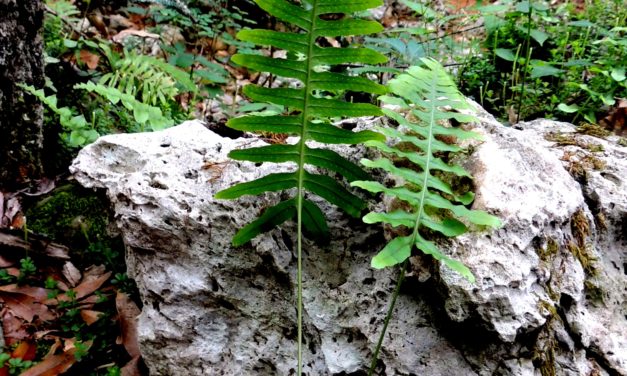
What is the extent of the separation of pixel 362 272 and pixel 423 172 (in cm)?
42

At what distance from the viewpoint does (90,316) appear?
209 cm

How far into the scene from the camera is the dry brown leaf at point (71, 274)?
2.28 meters

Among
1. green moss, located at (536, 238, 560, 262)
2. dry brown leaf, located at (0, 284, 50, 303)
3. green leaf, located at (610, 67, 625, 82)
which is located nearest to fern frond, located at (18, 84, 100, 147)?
dry brown leaf, located at (0, 284, 50, 303)

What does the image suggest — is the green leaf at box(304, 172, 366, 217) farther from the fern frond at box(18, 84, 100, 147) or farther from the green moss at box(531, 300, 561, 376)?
the fern frond at box(18, 84, 100, 147)

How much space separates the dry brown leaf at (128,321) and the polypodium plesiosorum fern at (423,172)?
107 centimetres

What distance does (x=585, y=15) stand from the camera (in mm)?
3154

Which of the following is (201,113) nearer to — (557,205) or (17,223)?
(17,223)

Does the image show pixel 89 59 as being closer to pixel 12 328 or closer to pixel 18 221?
pixel 18 221

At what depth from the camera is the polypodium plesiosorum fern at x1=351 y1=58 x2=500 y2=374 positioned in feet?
4.48

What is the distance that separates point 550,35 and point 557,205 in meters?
1.99

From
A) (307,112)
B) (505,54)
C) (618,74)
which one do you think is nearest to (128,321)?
(307,112)

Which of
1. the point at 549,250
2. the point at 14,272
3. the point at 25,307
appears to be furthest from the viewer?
the point at 14,272

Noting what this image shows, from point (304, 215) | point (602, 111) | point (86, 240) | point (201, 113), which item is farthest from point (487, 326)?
point (201, 113)

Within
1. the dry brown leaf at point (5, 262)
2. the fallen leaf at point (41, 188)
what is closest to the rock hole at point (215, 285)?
the dry brown leaf at point (5, 262)
